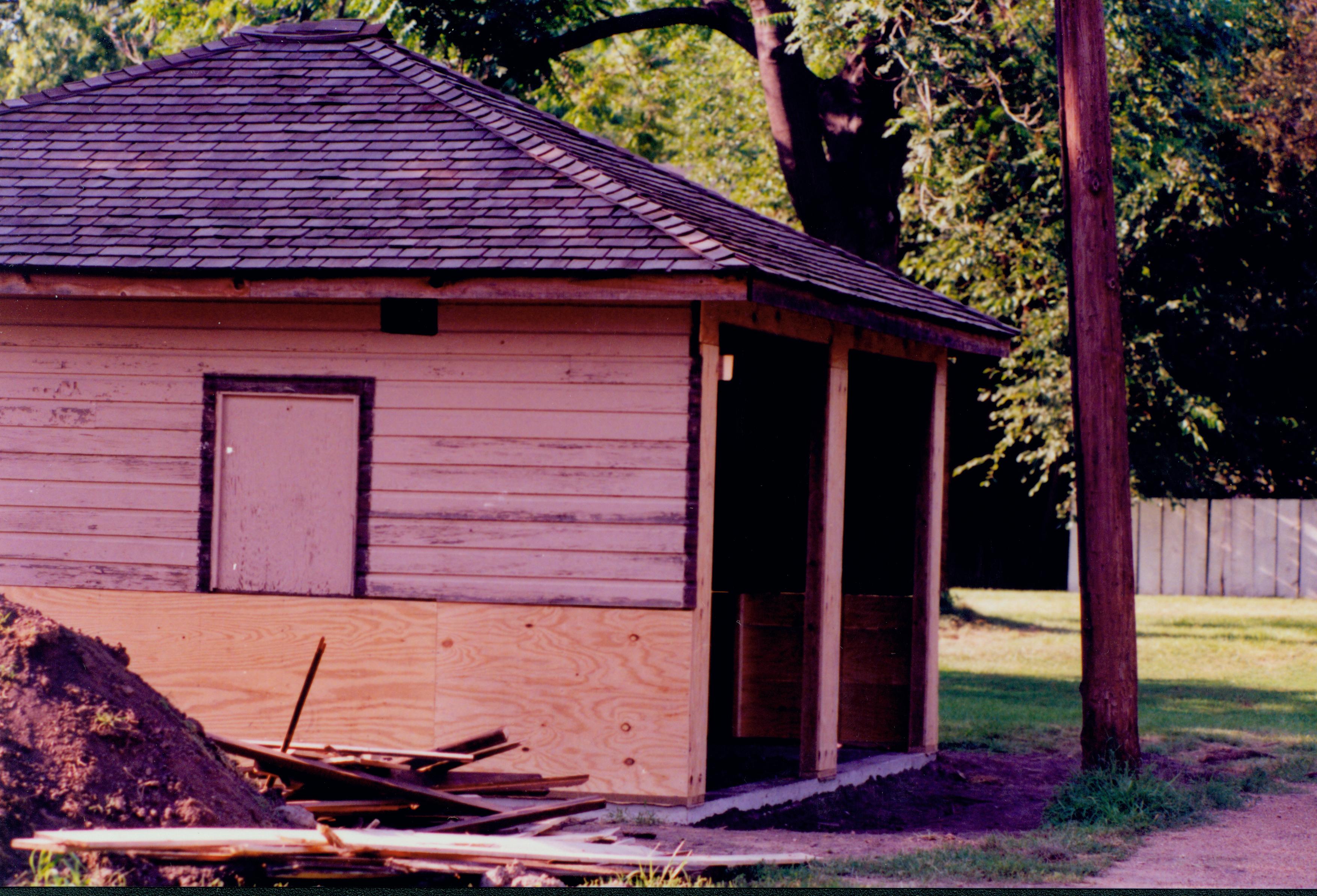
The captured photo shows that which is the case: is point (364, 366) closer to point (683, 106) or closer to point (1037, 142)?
point (1037, 142)

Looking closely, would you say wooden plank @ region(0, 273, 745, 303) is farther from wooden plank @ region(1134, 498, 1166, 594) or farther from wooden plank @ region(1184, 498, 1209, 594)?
wooden plank @ region(1184, 498, 1209, 594)

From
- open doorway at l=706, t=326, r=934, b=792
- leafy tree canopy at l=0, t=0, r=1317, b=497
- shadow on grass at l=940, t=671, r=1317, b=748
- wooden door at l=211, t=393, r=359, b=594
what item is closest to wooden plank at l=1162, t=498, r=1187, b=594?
leafy tree canopy at l=0, t=0, r=1317, b=497

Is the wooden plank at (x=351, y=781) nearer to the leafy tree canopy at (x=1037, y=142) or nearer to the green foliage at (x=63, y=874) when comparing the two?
the green foliage at (x=63, y=874)

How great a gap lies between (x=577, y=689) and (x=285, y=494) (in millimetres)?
2194

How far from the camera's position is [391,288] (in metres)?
8.66

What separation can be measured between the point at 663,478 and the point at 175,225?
351 cm

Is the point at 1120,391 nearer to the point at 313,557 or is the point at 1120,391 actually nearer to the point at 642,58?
the point at 313,557

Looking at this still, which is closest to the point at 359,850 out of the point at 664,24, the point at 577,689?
the point at 577,689

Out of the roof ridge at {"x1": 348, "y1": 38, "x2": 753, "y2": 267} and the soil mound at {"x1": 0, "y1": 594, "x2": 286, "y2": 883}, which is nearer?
the soil mound at {"x1": 0, "y1": 594, "x2": 286, "y2": 883}

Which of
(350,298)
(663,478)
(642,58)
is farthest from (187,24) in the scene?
(663,478)

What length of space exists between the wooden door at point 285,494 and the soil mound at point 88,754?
6.62ft

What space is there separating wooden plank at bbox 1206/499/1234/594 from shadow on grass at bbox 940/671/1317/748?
38.3 ft

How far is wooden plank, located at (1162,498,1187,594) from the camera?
28.9 meters

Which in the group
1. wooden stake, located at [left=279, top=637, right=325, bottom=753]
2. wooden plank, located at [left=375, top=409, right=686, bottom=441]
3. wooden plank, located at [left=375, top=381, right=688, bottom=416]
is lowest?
wooden stake, located at [left=279, top=637, right=325, bottom=753]
